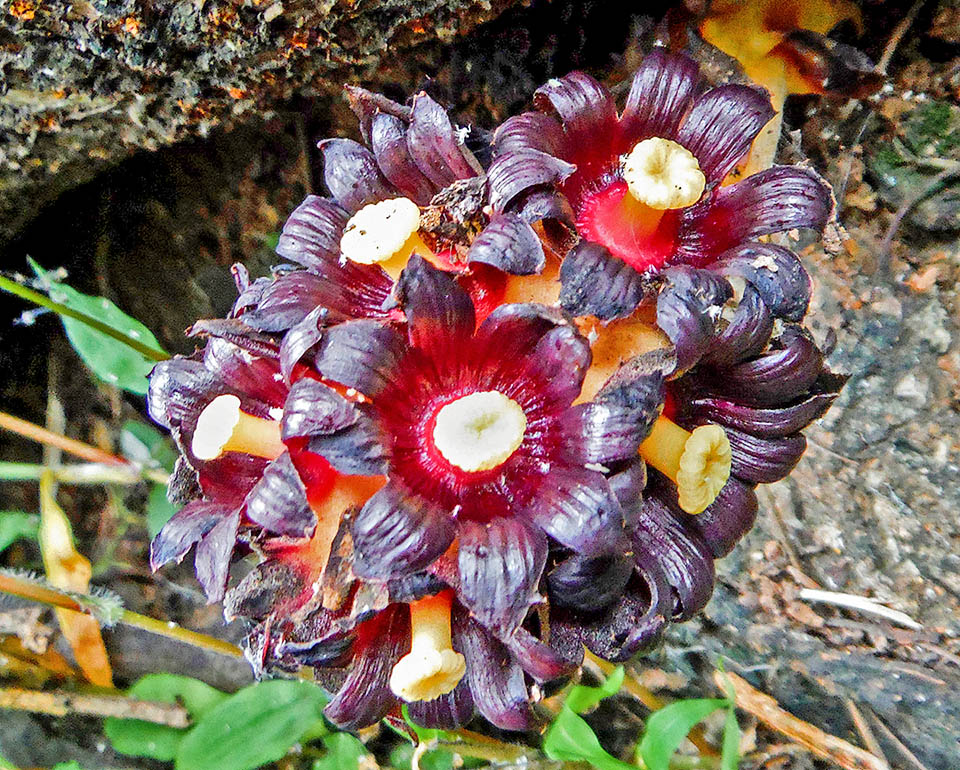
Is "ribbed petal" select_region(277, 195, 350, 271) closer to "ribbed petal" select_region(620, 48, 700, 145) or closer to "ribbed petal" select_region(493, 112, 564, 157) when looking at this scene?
"ribbed petal" select_region(493, 112, 564, 157)

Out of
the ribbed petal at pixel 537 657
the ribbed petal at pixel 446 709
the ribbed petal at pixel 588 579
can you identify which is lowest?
the ribbed petal at pixel 446 709

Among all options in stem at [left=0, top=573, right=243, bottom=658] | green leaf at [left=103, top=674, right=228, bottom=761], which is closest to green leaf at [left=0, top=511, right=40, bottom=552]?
stem at [left=0, top=573, right=243, bottom=658]

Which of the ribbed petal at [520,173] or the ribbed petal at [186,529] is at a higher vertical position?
the ribbed petal at [520,173]

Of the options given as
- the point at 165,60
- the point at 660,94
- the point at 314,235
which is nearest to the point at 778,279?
the point at 660,94

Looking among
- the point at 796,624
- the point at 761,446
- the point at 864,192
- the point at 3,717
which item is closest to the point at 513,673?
the point at 761,446

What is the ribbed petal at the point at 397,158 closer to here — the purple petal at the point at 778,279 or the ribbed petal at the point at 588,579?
the purple petal at the point at 778,279

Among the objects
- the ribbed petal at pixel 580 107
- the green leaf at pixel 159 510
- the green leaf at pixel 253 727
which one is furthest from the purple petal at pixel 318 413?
the green leaf at pixel 159 510
